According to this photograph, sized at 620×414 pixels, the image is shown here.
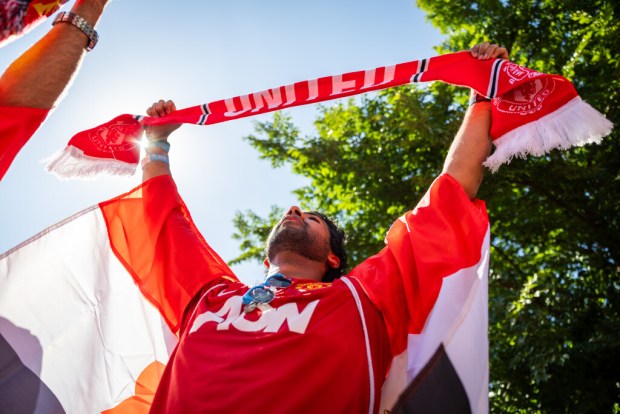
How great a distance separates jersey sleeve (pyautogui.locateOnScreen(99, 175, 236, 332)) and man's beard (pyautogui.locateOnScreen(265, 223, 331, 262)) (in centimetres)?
27

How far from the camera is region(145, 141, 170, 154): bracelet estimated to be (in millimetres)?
3105

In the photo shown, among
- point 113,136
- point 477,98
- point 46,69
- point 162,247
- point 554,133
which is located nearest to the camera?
point 46,69

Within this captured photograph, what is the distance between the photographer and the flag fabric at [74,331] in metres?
2.42

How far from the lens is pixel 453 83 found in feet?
8.74

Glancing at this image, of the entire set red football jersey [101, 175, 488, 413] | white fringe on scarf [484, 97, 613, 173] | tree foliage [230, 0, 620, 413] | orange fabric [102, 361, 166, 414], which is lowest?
orange fabric [102, 361, 166, 414]

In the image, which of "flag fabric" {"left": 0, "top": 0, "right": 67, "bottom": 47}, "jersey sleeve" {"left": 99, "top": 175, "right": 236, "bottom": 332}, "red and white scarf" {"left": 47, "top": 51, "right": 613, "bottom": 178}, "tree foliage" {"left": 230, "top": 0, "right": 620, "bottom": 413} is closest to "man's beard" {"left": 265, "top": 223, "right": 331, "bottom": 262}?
"jersey sleeve" {"left": 99, "top": 175, "right": 236, "bottom": 332}

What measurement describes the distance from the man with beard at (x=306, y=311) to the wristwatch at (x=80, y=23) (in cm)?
106

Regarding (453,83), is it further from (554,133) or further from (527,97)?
(554,133)

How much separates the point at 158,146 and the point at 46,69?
137 centimetres

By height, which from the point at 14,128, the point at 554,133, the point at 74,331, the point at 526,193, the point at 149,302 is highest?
the point at 526,193

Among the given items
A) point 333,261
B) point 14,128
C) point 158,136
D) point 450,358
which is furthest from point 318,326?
point 158,136

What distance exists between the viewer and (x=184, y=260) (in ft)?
8.64

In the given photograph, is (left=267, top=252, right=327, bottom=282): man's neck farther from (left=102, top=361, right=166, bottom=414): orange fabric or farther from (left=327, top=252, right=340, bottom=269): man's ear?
(left=102, top=361, right=166, bottom=414): orange fabric

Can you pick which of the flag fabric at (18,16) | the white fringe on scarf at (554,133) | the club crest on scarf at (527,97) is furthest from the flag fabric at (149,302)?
the flag fabric at (18,16)
